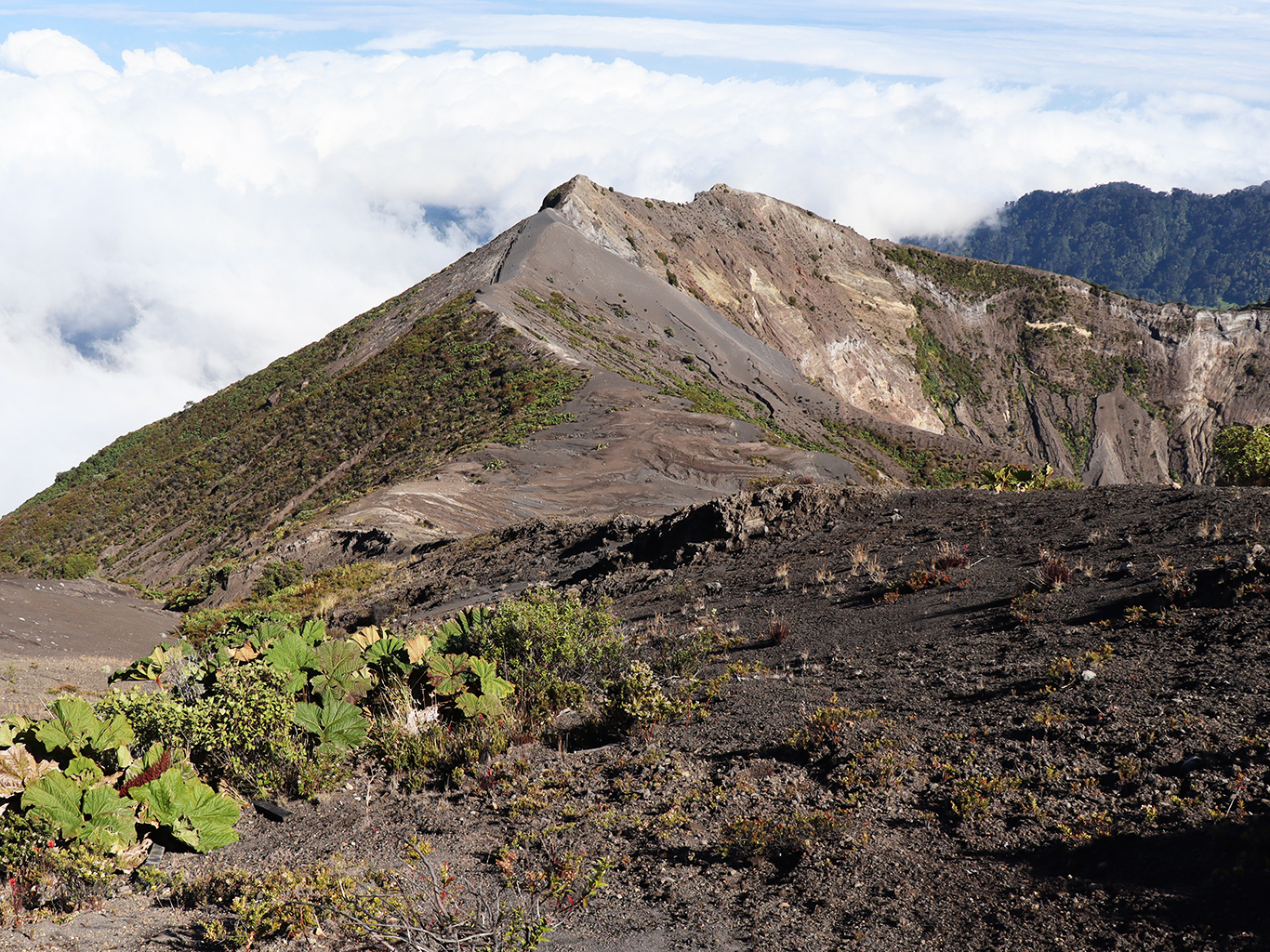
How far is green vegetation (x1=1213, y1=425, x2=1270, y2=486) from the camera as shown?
2814cm

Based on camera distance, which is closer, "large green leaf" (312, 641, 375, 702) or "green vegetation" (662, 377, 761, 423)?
"large green leaf" (312, 641, 375, 702)

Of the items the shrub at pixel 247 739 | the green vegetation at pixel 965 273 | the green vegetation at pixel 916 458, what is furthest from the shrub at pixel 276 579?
the green vegetation at pixel 965 273

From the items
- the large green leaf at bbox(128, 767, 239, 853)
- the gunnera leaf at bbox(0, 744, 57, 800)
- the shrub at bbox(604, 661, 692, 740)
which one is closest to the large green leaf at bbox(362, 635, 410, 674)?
the shrub at bbox(604, 661, 692, 740)

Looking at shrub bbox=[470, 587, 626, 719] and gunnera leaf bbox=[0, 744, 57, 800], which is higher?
gunnera leaf bbox=[0, 744, 57, 800]

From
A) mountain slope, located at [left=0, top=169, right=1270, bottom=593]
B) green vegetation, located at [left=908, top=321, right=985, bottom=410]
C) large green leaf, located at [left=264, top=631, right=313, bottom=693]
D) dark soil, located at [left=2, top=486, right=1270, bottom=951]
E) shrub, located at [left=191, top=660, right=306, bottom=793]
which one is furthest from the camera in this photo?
green vegetation, located at [left=908, top=321, right=985, bottom=410]

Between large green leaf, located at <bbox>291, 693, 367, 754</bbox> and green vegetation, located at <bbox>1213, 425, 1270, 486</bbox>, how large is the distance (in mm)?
27650

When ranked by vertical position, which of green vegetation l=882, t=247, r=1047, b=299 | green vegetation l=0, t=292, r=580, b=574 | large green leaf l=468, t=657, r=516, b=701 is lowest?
large green leaf l=468, t=657, r=516, b=701

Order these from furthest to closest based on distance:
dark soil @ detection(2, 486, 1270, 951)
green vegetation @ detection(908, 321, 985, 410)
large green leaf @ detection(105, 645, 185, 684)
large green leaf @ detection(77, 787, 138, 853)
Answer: green vegetation @ detection(908, 321, 985, 410) → large green leaf @ detection(105, 645, 185, 684) → large green leaf @ detection(77, 787, 138, 853) → dark soil @ detection(2, 486, 1270, 951)

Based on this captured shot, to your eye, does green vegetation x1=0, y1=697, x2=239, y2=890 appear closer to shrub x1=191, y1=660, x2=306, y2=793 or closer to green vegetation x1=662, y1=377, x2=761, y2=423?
shrub x1=191, y1=660, x2=306, y2=793

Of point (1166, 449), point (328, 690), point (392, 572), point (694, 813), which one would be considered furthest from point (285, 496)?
point (1166, 449)

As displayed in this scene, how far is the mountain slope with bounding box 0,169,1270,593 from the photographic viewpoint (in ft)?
125

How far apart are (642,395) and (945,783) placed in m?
39.7

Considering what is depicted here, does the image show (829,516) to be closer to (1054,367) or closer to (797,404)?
(797,404)

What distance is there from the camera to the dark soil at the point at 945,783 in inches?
192
